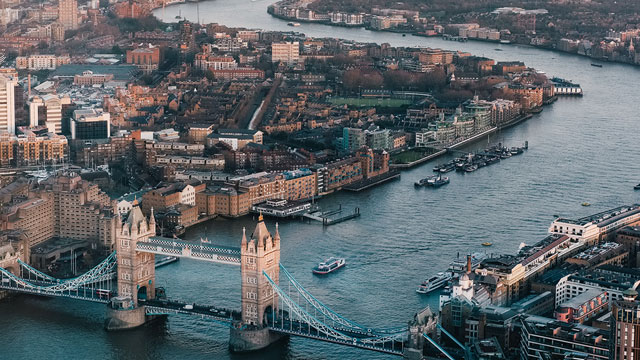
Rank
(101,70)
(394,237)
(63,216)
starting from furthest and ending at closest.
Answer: (101,70)
(394,237)
(63,216)

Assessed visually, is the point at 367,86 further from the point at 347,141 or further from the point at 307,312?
the point at 307,312

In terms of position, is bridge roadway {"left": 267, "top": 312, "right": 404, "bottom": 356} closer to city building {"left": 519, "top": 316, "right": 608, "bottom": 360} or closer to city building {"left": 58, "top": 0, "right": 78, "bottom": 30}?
city building {"left": 519, "top": 316, "right": 608, "bottom": 360}

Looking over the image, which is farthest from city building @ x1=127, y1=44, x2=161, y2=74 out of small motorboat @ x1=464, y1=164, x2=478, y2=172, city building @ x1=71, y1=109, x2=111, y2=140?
small motorboat @ x1=464, y1=164, x2=478, y2=172

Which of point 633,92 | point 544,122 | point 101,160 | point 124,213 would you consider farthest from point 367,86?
point 124,213

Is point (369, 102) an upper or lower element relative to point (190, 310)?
upper

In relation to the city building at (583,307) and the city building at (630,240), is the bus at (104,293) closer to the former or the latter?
the city building at (583,307)

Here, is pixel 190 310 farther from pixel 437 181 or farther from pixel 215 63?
pixel 215 63

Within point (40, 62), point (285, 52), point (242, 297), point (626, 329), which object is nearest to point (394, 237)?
point (242, 297)
